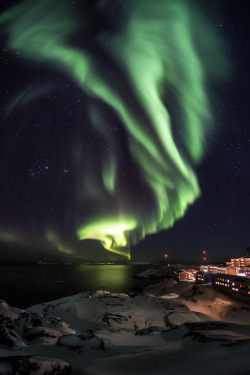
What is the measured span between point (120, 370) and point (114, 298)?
35.0m

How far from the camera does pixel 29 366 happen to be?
342 inches

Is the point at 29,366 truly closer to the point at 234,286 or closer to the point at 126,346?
the point at 126,346

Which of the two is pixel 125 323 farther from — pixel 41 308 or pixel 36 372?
pixel 36 372

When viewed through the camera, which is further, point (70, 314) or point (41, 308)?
point (41, 308)

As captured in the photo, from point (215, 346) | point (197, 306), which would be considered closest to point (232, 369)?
point (215, 346)

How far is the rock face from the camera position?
27.7 ft

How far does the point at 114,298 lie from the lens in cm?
4347

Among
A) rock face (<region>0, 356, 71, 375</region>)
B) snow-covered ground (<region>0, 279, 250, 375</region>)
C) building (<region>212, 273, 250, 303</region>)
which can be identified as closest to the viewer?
rock face (<region>0, 356, 71, 375</region>)

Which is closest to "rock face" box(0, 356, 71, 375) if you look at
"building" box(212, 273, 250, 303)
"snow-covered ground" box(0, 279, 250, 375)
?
"snow-covered ground" box(0, 279, 250, 375)

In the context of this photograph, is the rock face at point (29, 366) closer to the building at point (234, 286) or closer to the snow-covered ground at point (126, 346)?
the snow-covered ground at point (126, 346)

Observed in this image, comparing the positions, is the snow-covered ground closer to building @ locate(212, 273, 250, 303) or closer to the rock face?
the rock face

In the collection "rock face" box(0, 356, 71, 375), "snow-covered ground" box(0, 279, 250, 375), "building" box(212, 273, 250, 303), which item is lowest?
"building" box(212, 273, 250, 303)

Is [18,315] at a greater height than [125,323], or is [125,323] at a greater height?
[18,315]

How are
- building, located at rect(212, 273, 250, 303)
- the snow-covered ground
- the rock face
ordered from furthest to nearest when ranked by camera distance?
building, located at rect(212, 273, 250, 303), the snow-covered ground, the rock face
